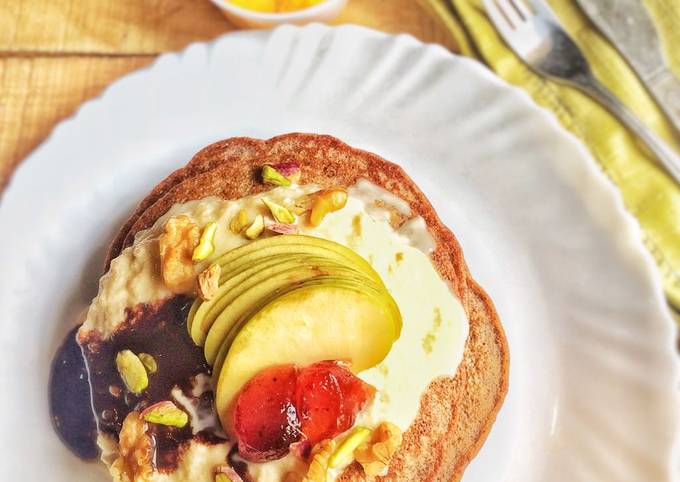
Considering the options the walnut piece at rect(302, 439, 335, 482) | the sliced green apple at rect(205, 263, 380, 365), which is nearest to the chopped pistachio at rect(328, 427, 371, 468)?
the walnut piece at rect(302, 439, 335, 482)

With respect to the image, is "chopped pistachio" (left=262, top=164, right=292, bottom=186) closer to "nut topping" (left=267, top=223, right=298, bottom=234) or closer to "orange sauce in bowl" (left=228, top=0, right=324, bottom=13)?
"nut topping" (left=267, top=223, right=298, bottom=234)

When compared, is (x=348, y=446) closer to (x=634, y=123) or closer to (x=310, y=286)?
(x=310, y=286)

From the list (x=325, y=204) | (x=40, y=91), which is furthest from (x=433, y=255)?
(x=40, y=91)

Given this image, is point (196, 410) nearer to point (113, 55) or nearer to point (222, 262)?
point (222, 262)

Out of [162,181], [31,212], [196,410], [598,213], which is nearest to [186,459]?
[196,410]

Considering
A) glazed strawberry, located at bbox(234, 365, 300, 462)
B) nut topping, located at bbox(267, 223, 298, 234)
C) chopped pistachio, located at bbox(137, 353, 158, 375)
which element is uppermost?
nut topping, located at bbox(267, 223, 298, 234)

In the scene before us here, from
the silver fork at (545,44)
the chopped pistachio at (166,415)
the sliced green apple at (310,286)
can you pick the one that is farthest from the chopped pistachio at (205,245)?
the silver fork at (545,44)
